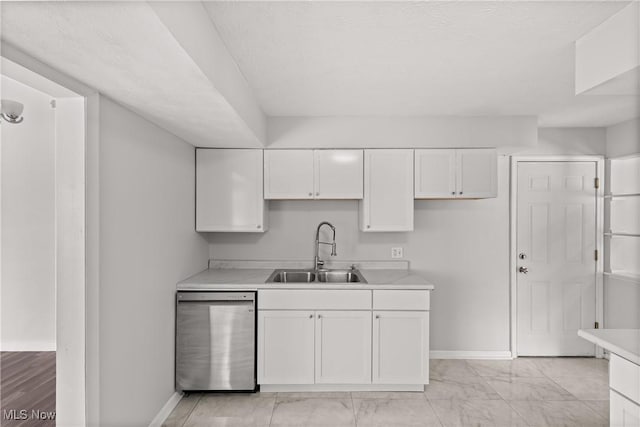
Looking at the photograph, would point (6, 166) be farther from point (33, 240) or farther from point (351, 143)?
point (351, 143)

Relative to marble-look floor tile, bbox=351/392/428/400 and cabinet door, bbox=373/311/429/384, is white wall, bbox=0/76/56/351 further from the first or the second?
cabinet door, bbox=373/311/429/384

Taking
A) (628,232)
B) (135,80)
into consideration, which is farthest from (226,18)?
(628,232)

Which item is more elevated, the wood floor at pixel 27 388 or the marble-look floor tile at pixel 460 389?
the wood floor at pixel 27 388

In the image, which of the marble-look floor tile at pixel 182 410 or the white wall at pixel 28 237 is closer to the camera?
the marble-look floor tile at pixel 182 410

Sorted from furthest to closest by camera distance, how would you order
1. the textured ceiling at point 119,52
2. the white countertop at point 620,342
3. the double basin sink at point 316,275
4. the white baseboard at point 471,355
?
1. the white baseboard at point 471,355
2. the double basin sink at point 316,275
3. the white countertop at point 620,342
4. the textured ceiling at point 119,52

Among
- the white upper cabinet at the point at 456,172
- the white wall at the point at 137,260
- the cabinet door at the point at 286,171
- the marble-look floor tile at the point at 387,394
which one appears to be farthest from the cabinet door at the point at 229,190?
the marble-look floor tile at the point at 387,394

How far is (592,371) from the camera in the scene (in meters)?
3.89

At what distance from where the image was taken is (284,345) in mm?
3338

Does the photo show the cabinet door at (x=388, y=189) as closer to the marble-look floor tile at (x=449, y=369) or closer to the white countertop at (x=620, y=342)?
the marble-look floor tile at (x=449, y=369)

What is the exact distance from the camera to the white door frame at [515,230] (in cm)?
421

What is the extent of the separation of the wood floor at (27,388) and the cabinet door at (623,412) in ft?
10.0

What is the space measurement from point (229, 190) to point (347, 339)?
5.50 ft

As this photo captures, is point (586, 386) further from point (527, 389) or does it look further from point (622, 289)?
point (622, 289)

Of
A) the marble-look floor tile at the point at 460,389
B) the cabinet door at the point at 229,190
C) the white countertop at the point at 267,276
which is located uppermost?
the cabinet door at the point at 229,190
